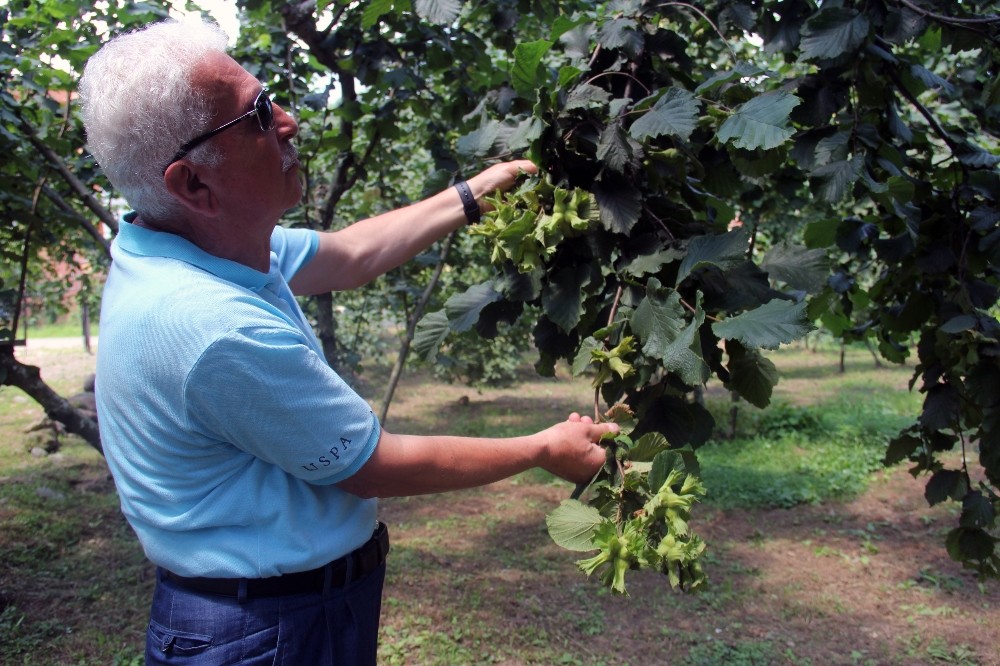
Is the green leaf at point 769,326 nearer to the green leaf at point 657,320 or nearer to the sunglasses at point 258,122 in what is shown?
the green leaf at point 657,320

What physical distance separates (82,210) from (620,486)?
517 cm

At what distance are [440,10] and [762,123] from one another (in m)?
1.45

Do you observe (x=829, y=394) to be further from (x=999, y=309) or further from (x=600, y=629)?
(x=600, y=629)

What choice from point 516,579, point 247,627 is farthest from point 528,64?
point 516,579

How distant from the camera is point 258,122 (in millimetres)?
1396

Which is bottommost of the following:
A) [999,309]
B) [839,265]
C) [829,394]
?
[829,394]

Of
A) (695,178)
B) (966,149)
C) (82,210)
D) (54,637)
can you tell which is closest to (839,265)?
(966,149)

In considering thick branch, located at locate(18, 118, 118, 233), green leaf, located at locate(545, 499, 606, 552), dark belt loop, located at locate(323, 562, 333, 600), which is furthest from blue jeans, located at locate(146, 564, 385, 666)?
thick branch, located at locate(18, 118, 118, 233)

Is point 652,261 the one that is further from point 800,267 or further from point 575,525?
point 575,525

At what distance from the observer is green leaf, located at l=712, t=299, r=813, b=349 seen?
131cm

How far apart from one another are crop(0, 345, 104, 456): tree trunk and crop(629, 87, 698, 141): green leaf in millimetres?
3091

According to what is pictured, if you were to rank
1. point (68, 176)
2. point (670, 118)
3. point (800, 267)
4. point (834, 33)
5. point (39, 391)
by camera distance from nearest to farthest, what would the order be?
point (670, 118) < point (800, 267) < point (834, 33) < point (68, 176) < point (39, 391)

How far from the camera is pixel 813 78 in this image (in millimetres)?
2289

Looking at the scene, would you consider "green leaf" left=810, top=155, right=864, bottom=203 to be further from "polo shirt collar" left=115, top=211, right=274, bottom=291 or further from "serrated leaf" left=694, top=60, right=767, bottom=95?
"polo shirt collar" left=115, top=211, right=274, bottom=291
